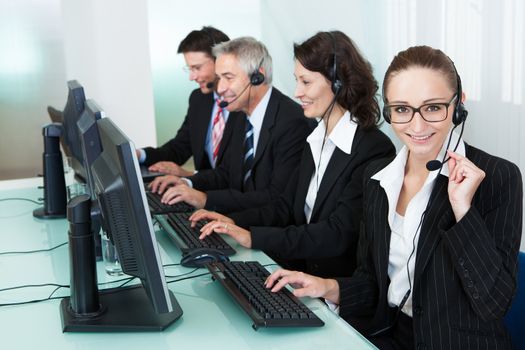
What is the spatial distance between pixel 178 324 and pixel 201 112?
A: 2168 mm

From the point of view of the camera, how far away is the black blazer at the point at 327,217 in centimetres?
209

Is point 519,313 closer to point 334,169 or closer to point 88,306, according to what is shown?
point 334,169

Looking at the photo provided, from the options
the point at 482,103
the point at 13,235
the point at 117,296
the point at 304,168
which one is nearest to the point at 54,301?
the point at 117,296

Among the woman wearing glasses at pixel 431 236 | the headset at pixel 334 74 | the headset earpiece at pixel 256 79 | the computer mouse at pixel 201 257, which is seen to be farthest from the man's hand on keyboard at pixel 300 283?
the headset earpiece at pixel 256 79

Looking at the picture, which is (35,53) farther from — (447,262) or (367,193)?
(447,262)

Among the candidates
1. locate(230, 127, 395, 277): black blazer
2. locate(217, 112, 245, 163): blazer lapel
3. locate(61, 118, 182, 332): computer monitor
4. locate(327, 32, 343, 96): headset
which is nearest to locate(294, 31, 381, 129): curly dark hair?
locate(327, 32, 343, 96): headset

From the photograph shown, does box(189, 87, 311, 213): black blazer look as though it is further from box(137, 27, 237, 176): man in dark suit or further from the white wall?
the white wall

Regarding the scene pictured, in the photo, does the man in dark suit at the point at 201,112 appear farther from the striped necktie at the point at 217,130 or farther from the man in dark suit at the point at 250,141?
the man in dark suit at the point at 250,141

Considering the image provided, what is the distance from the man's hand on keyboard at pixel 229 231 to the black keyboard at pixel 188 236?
0.02 meters

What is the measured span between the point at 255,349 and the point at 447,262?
535 millimetres

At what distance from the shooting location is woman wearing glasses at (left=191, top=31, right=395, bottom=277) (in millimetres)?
2113

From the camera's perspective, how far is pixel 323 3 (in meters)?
3.65

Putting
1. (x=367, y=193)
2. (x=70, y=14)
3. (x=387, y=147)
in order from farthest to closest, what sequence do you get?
1. (x=70, y=14)
2. (x=387, y=147)
3. (x=367, y=193)

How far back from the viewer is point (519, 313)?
5.20 feet
